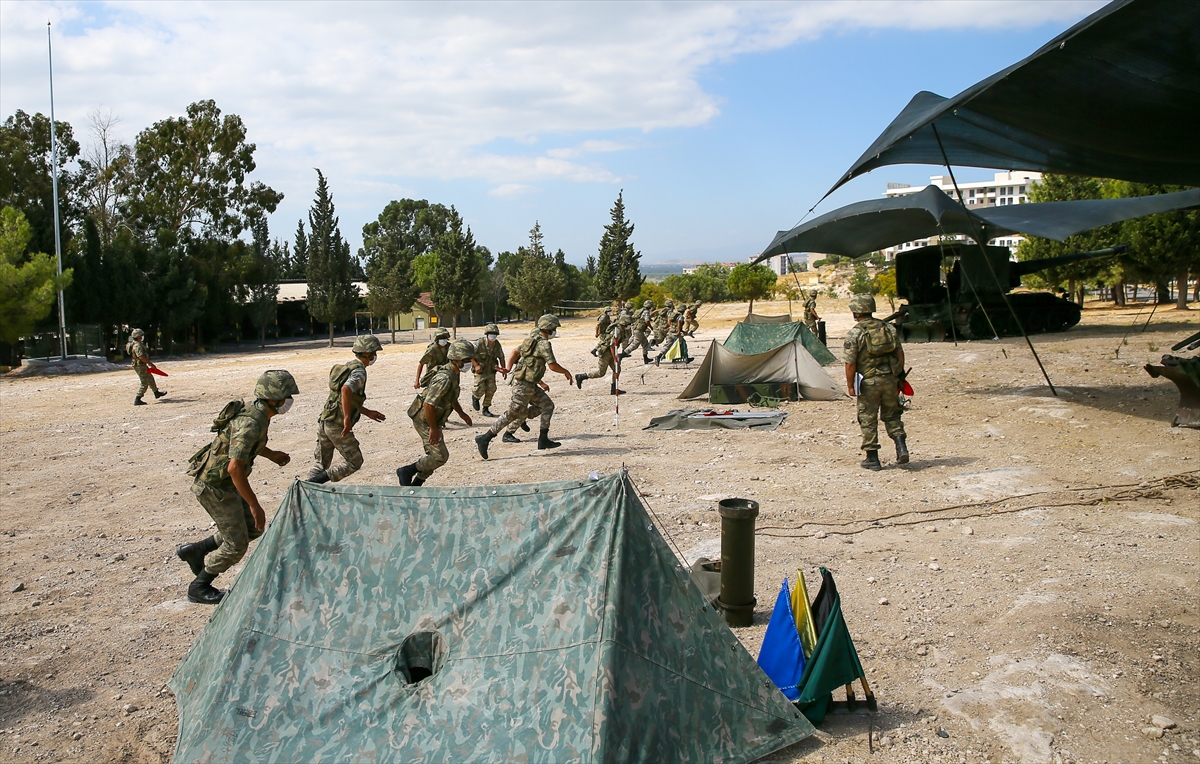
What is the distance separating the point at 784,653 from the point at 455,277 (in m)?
39.3

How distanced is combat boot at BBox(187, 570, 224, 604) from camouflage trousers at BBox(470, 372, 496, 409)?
7815 mm

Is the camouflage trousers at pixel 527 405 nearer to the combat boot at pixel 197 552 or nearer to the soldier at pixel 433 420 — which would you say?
the soldier at pixel 433 420

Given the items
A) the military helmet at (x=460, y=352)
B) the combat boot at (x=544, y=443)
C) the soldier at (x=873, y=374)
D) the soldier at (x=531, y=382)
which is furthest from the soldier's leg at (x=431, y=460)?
the soldier at (x=873, y=374)

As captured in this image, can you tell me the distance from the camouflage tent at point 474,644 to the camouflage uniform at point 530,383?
6865mm

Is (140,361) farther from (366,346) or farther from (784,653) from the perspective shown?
(784,653)

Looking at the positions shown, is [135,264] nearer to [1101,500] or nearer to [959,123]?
[959,123]

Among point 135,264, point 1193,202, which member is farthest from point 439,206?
point 1193,202

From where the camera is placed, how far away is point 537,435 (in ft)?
41.4

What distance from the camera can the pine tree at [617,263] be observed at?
5722 centimetres

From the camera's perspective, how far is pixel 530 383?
11.0 meters

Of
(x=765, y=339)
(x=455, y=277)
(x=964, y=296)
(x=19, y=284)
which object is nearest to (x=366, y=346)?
(x=765, y=339)

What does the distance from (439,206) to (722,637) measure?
8746 centimetres

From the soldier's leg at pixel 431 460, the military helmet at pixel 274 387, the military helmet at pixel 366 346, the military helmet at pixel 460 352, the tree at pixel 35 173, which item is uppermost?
the tree at pixel 35 173

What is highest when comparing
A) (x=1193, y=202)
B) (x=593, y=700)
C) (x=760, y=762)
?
(x=1193, y=202)
